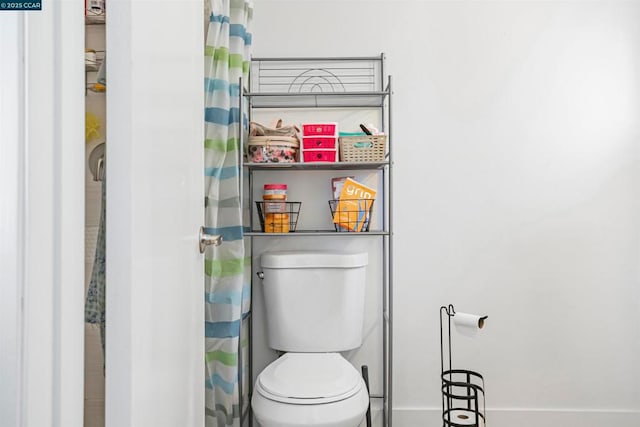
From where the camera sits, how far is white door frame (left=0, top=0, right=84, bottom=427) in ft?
1.51

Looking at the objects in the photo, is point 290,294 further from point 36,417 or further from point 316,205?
point 36,417

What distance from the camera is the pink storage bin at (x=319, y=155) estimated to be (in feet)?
6.69

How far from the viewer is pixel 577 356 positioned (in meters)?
2.21

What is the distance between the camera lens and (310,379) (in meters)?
1.66

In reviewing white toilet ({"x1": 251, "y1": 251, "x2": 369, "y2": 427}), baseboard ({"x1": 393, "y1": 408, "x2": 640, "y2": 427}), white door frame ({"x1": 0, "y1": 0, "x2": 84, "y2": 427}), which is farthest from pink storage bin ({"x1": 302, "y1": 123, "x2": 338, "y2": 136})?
white door frame ({"x1": 0, "y1": 0, "x2": 84, "y2": 427})

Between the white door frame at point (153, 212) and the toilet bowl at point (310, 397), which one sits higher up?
the white door frame at point (153, 212)

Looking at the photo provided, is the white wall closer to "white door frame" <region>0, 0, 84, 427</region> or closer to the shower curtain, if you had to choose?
the shower curtain

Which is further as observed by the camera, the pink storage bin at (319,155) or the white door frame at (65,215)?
the pink storage bin at (319,155)

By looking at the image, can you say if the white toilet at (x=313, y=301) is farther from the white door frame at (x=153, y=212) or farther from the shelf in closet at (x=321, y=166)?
the white door frame at (x=153, y=212)

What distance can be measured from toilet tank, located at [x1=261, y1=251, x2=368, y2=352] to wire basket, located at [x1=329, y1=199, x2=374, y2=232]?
124 millimetres

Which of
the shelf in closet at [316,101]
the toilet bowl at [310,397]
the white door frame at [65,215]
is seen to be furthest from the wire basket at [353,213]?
the white door frame at [65,215]

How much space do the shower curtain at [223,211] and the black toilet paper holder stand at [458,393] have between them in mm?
816

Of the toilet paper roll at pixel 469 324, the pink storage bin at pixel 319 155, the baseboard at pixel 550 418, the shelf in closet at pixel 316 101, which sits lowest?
the baseboard at pixel 550 418

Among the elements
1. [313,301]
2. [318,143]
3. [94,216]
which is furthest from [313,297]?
[94,216]
